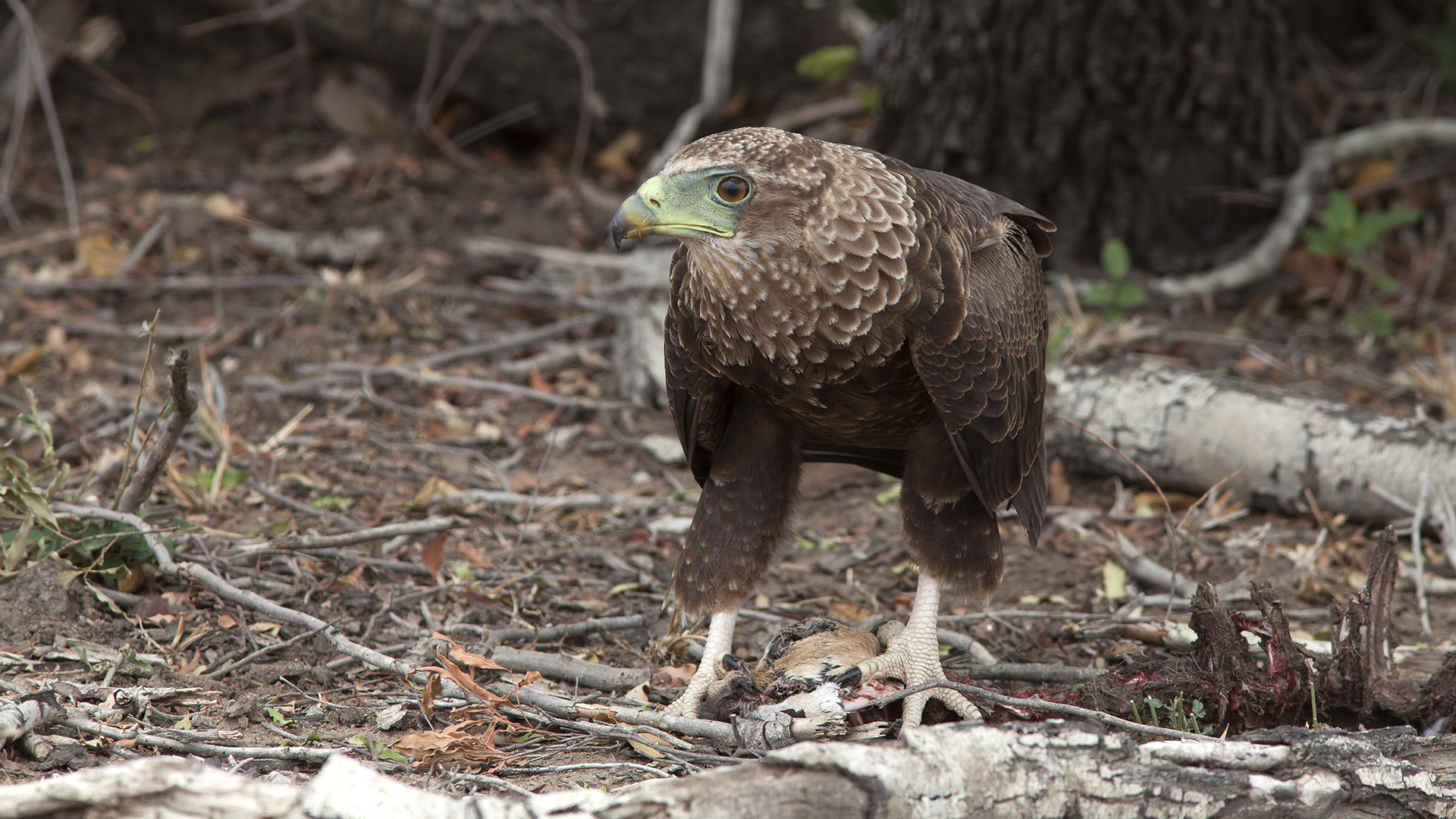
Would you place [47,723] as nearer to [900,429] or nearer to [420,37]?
[900,429]

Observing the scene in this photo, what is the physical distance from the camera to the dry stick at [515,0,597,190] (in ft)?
23.0

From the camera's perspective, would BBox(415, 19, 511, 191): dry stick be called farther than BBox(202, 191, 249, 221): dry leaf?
Yes

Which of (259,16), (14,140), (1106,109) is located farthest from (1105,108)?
(14,140)

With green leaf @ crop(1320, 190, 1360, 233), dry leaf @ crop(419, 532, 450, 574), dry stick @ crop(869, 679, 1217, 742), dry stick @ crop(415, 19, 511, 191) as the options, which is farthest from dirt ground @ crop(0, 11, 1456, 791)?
dry stick @ crop(869, 679, 1217, 742)

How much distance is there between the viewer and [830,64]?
24.0 feet

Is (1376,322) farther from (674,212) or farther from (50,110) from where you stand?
(50,110)

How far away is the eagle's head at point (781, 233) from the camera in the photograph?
2.74 meters

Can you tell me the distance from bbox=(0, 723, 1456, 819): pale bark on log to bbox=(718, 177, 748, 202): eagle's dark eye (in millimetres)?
1290

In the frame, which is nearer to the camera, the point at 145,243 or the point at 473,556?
the point at 473,556

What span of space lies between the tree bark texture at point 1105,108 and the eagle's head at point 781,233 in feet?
11.1

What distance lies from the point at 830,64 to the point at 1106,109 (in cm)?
198

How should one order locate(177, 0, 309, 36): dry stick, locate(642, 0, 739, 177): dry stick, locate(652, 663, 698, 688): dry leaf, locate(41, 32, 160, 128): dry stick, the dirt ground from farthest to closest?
locate(642, 0, 739, 177): dry stick → locate(41, 32, 160, 128): dry stick → locate(177, 0, 309, 36): dry stick → locate(652, 663, 698, 688): dry leaf → the dirt ground

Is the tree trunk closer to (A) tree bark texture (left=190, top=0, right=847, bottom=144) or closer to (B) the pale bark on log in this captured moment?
(A) tree bark texture (left=190, top=0, right=847, bottom=144)

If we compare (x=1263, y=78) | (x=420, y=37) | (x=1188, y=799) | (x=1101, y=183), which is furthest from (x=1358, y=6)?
(x=1188, y=799)
